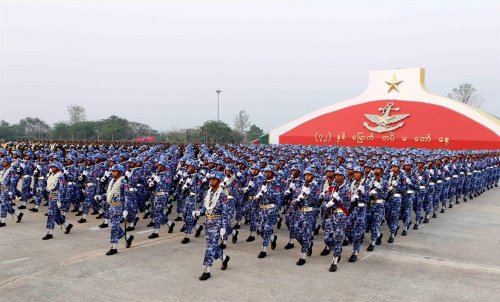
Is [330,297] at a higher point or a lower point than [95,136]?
lower

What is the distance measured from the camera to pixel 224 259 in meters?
8.21

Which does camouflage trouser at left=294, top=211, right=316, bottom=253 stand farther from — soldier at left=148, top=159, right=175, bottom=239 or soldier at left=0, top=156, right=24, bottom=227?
soldier at left=0, top=156, right=24, bottom=227

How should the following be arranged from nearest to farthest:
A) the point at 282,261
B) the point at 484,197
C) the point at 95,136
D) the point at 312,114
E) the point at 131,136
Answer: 1. the point at 282,261
2. the point at 484,197
3. the point at 312,114
4. the point at 95,136
5. the point at 131,136

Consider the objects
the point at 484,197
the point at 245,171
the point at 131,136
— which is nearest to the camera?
the point at 245,171

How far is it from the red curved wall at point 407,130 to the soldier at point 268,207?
31.8 meters

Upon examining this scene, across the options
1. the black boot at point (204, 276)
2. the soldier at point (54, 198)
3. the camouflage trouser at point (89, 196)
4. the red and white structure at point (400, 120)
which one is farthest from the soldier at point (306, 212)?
the red and white structure at point (400, 120)

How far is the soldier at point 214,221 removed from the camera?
762cm

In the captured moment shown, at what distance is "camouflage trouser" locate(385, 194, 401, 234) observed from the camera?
10.8 m

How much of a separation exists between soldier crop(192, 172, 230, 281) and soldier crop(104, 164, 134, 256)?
89.4 inches

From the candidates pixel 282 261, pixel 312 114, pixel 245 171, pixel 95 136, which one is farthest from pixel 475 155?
pixel 95 136

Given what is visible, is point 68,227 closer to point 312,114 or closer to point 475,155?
point 475,155

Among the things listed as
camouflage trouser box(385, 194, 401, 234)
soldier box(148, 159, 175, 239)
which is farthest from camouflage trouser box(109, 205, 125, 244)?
camouflage trouser box(385, 194, 401, 234)

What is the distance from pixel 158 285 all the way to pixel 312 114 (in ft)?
127

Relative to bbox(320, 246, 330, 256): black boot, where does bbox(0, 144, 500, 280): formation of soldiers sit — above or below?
above
